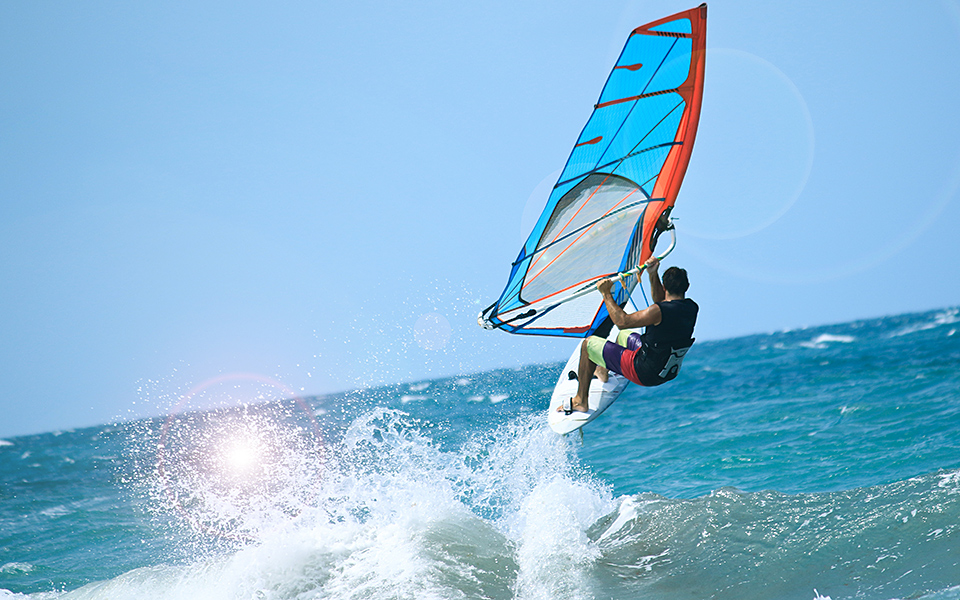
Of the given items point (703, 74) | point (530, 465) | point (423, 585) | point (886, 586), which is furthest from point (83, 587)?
point (703, 74)

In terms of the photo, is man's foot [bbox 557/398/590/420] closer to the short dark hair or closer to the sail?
the sail

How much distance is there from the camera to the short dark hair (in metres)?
4.70

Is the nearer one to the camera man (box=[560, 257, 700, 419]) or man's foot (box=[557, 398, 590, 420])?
man (box=[560, 257, 700, 419])

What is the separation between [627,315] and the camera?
466 cm

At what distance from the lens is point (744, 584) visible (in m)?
4.28

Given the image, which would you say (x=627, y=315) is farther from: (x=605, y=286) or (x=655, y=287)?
(x=655, y=287)

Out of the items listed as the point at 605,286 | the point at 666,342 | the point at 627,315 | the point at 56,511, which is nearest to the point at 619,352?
the point at 666,342

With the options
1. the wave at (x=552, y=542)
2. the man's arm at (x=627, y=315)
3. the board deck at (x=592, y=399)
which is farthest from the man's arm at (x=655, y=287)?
the wave at (x=552, y=542)

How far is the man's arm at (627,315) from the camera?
181 inches

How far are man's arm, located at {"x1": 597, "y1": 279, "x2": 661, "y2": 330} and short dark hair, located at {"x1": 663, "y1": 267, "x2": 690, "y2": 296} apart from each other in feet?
0.73

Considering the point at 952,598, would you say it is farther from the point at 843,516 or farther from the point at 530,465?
the point at 530,465

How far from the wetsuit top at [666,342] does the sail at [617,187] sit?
0.59 metres

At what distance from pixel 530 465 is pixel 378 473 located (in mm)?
1566

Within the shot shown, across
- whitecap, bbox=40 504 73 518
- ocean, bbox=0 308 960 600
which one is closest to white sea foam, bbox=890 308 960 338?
ocean, bbox=0 308 960 600
